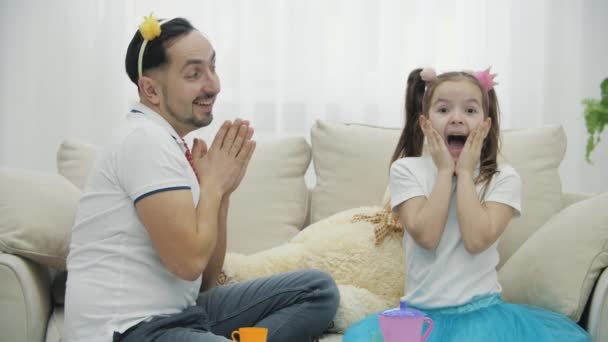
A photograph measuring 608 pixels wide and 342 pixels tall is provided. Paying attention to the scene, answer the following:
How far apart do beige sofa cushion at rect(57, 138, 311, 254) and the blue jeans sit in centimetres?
50

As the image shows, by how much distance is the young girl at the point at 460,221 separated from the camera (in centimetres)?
172

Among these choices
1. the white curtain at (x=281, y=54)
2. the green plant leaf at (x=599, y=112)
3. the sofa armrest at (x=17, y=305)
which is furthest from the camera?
the white curtain at (x=281, y=54)

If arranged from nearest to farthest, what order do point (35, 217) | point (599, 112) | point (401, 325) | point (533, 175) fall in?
1. point (599, 112)
2. point (401, 325)
3. point (35, 217)
4. point (533, 175)

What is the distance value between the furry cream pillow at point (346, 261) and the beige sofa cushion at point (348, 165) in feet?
0.74

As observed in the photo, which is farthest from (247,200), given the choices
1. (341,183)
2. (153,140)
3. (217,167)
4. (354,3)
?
(354,3)

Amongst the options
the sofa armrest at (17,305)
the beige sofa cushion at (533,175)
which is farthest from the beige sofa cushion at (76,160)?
the beige sofa cushion at (533,175)

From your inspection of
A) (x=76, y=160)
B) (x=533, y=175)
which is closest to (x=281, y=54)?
(x=76, y=160)

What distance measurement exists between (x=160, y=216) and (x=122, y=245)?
133 millimetres

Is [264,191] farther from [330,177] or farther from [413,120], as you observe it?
[413,120]

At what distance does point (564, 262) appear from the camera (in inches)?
71.1

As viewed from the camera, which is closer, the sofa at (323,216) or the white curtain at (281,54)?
the sofa at (323,216)

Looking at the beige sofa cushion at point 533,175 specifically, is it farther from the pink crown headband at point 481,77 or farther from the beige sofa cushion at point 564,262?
the pink crown headband at point 481,77

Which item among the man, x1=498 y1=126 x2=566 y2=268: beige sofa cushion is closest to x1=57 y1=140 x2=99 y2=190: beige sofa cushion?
the man

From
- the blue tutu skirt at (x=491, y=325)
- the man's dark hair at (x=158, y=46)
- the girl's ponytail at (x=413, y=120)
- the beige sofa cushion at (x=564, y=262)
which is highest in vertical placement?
the man's dark hair at (x=158, y=46)
